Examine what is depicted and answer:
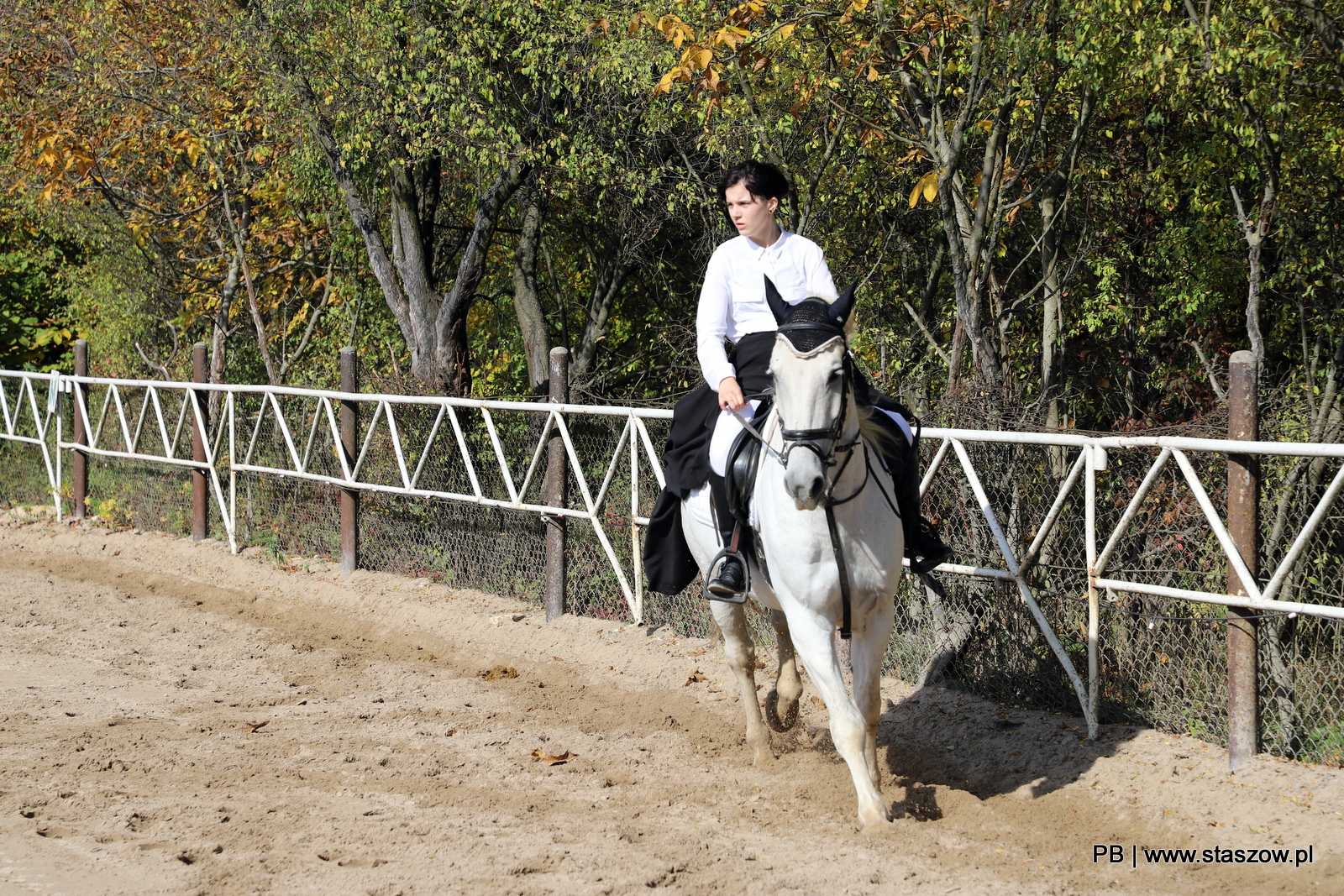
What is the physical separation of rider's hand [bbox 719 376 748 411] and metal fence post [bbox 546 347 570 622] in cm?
394

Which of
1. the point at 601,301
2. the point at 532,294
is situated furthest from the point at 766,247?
the point at 601,301

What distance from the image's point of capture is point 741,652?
5.96 meters

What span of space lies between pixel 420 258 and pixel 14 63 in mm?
6545

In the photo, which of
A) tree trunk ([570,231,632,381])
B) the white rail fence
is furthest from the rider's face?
tree trunk ([570,231,632,381])

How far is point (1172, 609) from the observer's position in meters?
5.61

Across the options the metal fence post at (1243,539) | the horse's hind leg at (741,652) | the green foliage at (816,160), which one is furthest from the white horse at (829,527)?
the green foliage at (816,160)

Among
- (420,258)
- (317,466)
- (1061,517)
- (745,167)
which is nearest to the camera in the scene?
(745,167)

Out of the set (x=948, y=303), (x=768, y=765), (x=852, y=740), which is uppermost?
(x=948, y=303)

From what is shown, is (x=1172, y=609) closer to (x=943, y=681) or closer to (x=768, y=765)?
(x=943, y=681)

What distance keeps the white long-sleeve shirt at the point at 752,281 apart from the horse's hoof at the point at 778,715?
1847mm

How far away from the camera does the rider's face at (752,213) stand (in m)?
5.18

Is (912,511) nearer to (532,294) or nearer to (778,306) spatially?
(778,306)

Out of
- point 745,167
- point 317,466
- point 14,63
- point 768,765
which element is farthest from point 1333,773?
point 14,63

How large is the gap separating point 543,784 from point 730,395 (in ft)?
6.97
